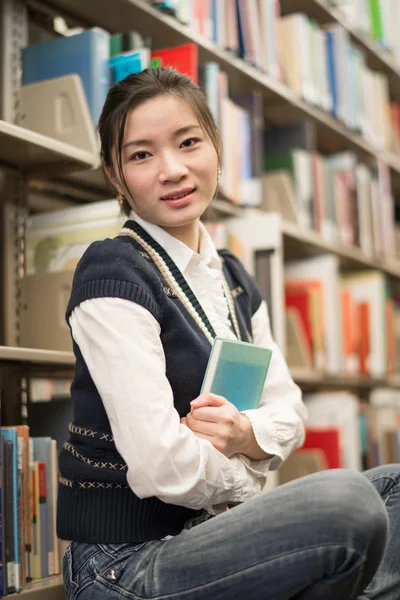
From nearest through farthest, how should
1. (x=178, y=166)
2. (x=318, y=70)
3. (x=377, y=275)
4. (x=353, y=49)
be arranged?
(x=178, y=166) < (x=318, y=70) < (x=377, y=275) < (x=353, y=49)

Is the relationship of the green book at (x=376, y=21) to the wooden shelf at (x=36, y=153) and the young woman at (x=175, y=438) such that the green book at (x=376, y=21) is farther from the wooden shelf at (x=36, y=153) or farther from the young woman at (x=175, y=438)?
the young woman at (x=175, y=438)

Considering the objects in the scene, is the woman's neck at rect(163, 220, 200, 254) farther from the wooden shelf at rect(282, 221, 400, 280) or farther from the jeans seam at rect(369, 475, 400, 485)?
the wooden shelf at rect(282, 221, 400, 280)

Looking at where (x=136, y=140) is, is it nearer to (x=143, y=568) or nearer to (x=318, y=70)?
(x=143, y=568)

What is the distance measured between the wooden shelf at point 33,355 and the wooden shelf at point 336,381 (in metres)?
0.87

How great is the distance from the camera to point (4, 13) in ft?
5.86

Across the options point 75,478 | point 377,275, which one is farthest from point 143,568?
point 377,275

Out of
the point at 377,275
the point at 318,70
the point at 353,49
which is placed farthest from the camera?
the point at 353,49

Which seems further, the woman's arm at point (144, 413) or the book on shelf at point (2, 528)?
the book on shelf at point (2, 528)

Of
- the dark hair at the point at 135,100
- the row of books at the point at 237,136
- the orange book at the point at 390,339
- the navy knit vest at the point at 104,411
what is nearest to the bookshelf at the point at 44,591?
the navy knit vest at the point at 104,411

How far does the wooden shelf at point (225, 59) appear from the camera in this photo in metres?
1.88

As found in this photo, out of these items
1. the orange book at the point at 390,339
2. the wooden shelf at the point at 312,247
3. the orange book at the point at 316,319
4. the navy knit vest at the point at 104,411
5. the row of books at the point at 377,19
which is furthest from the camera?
the row of books at the point at 377,19

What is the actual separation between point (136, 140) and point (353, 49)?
6.49 feet

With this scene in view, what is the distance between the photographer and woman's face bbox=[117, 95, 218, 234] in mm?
1260

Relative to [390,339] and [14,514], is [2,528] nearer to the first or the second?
[14,514]
